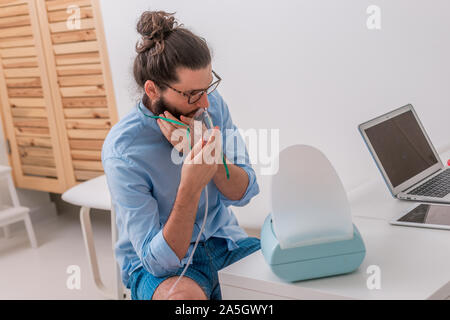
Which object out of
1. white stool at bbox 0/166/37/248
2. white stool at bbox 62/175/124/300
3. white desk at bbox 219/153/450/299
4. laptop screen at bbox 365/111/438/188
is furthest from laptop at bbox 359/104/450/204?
white stool at bbox 0/166/37/248

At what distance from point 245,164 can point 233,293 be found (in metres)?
0.47

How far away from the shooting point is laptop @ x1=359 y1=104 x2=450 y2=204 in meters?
1.44

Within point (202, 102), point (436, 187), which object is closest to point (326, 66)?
point (436, 187)

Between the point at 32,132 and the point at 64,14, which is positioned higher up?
the point at 64,14

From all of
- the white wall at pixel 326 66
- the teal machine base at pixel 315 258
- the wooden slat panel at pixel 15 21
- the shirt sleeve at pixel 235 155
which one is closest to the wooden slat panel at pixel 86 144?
the wooden slat panel at pixel 15 21

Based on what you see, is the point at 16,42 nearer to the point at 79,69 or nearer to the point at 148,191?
the point at 79,69

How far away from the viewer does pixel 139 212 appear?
4.08 ft

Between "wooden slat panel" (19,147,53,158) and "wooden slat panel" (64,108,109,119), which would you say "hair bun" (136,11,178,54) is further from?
"wooden slat panel" (19,147,53,158)

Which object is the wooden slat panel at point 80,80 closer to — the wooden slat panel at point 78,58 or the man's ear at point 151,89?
the wooden slat panel at point 78,58

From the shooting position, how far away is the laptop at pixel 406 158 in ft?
4.74

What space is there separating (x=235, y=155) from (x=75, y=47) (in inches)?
68.9

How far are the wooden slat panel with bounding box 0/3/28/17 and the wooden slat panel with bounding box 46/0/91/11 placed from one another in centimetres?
21
